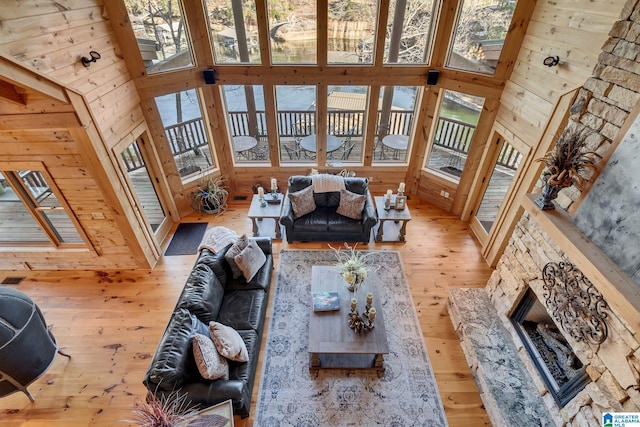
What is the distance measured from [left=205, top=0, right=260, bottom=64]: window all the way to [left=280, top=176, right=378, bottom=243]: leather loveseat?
2138 millimetres

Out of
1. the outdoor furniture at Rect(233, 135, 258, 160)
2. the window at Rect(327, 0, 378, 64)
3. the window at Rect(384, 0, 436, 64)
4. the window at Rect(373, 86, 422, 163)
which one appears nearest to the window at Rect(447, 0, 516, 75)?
the window at Rect(384, 0, 436, 64)

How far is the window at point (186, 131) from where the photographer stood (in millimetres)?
5070

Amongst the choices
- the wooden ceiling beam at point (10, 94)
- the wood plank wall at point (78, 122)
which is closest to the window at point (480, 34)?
the wood plank wall at point (78, 122)

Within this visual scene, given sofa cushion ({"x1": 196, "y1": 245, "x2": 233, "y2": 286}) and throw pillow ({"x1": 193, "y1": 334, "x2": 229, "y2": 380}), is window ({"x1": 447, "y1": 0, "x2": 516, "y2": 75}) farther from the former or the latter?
throw pillow ({"x1": 193, "y1": 334, "x2": 229, "y2": 380})

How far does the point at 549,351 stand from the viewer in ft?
10.1

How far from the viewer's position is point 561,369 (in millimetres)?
2912

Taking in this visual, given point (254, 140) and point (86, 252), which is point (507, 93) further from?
point (86, 252)

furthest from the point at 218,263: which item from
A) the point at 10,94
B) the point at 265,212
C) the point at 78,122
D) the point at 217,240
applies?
the point at 10,94

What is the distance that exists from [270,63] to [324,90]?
967 mm

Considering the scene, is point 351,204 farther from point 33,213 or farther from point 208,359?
point 33,213

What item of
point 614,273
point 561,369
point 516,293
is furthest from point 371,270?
point 614,273

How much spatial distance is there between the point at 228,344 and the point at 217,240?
1.42 m

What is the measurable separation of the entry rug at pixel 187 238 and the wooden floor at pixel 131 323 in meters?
0.13

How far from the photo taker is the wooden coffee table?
3.15 m
